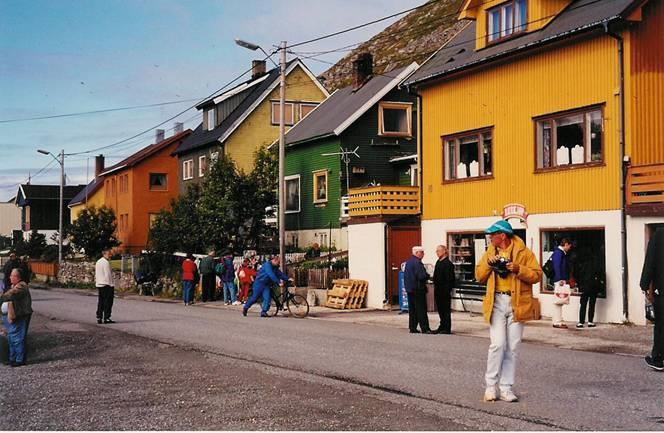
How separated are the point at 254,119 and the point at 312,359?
36.4m

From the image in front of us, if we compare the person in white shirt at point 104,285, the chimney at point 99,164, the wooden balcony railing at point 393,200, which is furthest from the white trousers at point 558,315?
the chimney at point 99,164

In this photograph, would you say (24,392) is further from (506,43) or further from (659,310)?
(506,43)

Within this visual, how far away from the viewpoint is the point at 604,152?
20.6 metres

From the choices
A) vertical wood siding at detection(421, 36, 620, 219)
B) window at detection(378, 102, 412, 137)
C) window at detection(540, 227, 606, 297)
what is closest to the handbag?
window at detection(540, 227, 606, 297)

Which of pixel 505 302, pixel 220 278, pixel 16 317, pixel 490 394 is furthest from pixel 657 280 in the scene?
pixel 220 278

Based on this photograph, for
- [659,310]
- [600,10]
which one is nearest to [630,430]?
[659,310]

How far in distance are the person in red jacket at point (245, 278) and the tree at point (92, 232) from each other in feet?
105

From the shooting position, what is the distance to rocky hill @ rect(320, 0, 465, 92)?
378 ft

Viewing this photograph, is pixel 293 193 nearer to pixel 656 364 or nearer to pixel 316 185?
pixel 316 185

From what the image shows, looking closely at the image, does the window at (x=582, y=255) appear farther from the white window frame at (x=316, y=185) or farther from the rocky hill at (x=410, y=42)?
the rocky hill at (x=410, y=42)

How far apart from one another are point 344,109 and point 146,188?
27033mm

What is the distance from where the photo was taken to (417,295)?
61.5 feet

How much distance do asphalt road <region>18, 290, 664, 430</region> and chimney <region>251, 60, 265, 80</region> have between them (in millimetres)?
34827

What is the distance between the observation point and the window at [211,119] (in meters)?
53.1
